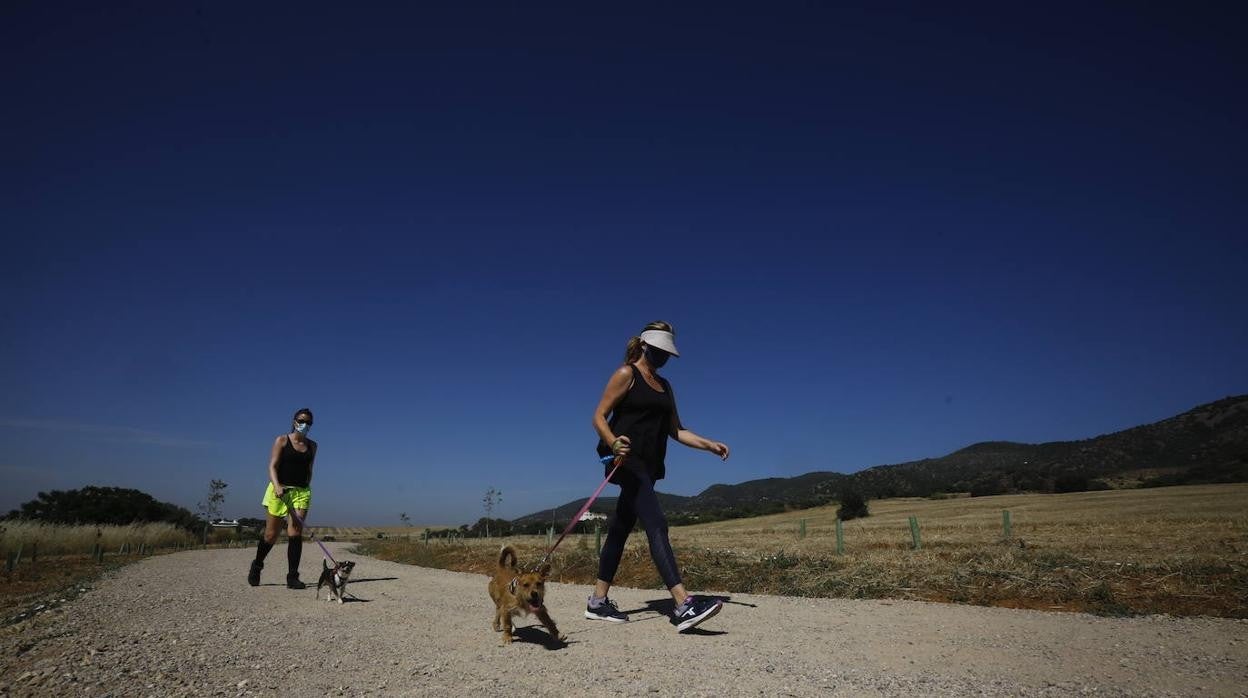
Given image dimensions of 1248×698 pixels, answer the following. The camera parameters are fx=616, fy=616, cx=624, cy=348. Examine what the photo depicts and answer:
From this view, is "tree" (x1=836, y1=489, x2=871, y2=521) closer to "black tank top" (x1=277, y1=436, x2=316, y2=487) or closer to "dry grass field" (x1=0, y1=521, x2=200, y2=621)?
"dry grass field" (x1=0, y1=521, x2=200, y2=621)

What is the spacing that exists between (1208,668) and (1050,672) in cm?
100

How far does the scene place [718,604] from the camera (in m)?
4.54

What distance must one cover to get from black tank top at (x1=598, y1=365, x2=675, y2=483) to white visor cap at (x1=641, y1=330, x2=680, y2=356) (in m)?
0.28

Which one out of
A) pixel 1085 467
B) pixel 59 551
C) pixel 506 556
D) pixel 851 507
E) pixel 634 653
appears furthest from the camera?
pixel 1085 467

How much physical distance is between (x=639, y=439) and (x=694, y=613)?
144cm

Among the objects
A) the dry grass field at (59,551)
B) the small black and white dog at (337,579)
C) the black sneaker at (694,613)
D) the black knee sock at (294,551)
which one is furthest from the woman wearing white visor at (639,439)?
the dry grass field at (59,551)

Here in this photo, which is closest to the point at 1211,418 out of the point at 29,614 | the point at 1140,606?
the point at 1140,606

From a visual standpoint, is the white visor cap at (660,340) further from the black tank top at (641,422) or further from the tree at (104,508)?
the tree at (104,508)

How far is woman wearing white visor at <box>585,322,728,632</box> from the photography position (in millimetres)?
5102

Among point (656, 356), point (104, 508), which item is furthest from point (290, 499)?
point (104, 508)

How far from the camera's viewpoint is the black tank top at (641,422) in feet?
17.4

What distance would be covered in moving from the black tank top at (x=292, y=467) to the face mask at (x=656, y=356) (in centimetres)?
606

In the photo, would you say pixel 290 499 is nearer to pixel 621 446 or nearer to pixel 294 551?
pixel 294 551

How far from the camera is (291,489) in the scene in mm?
8773
